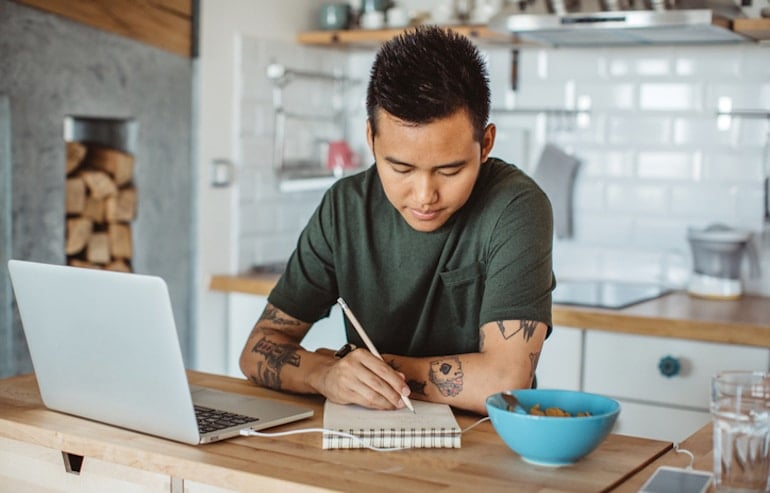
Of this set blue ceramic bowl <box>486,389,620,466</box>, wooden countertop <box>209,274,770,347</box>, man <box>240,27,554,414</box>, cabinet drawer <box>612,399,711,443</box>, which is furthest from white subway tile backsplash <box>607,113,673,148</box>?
blue ceramic bowl <box>486,389,620,466</box>

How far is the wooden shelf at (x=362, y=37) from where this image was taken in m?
3.73

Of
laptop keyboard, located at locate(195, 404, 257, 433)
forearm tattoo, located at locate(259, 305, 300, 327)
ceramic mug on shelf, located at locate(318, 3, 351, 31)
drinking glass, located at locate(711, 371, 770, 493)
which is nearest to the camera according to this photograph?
drinking glass, located at locate(711, 371, 770, 493)

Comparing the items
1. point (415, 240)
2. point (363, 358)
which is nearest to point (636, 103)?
Result: point (415, 240)

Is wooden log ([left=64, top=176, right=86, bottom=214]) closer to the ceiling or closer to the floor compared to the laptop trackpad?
closer to the ceiling

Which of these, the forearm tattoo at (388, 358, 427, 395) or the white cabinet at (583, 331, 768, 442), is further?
the white cabinet at (583, 331, 768, 442)

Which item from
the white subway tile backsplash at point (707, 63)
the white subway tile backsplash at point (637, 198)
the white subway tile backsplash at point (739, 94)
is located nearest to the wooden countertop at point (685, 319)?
the white subway tile backsplash at point (637, 198)

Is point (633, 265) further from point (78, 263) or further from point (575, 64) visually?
point (78, 263)

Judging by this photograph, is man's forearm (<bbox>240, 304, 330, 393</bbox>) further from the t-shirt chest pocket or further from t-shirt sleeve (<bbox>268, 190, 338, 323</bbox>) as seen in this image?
the t-shirt chest pocket

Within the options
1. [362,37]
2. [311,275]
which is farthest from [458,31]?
[311,275]

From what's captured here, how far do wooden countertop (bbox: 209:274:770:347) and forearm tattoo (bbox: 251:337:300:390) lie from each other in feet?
4.20

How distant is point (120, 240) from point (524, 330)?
1.85 meters

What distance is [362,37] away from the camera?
3.96 m

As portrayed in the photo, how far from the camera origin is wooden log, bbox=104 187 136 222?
11.0ft

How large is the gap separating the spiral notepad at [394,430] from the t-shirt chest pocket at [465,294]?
0.45 meters
